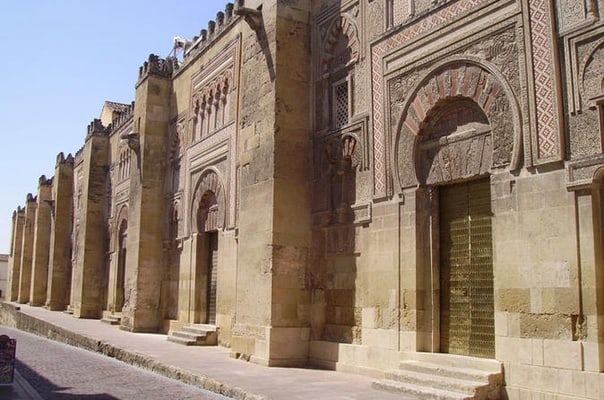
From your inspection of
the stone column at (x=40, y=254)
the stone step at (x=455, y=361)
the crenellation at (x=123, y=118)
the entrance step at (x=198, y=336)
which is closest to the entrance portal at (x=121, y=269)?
the crenellation at (x=123, y=118)

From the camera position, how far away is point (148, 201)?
1573 cm

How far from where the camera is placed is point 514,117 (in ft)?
20.7

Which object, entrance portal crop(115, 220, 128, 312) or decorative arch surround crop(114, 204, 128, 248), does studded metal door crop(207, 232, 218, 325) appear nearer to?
entrance portal crop(115, 220, 128, 312)

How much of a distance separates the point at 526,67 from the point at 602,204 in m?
1.57

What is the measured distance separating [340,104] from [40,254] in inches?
1004

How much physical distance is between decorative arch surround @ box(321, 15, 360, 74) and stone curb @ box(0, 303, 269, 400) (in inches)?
187

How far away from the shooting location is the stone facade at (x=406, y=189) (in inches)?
225

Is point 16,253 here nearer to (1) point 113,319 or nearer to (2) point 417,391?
(1) point 113,319

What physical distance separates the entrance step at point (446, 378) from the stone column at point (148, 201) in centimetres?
942

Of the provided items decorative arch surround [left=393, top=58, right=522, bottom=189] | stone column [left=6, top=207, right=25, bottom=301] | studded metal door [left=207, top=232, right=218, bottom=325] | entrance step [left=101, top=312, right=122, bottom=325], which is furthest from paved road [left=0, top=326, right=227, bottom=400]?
stone column [left=6, top=207, right=25, bottom=301]

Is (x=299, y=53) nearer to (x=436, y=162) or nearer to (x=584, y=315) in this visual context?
(x=436, y=162)

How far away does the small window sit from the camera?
9102 mm

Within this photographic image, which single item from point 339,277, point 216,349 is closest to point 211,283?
point 216,349

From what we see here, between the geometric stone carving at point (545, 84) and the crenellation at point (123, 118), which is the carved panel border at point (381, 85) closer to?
the geometric stone carving at point (545, 84)
